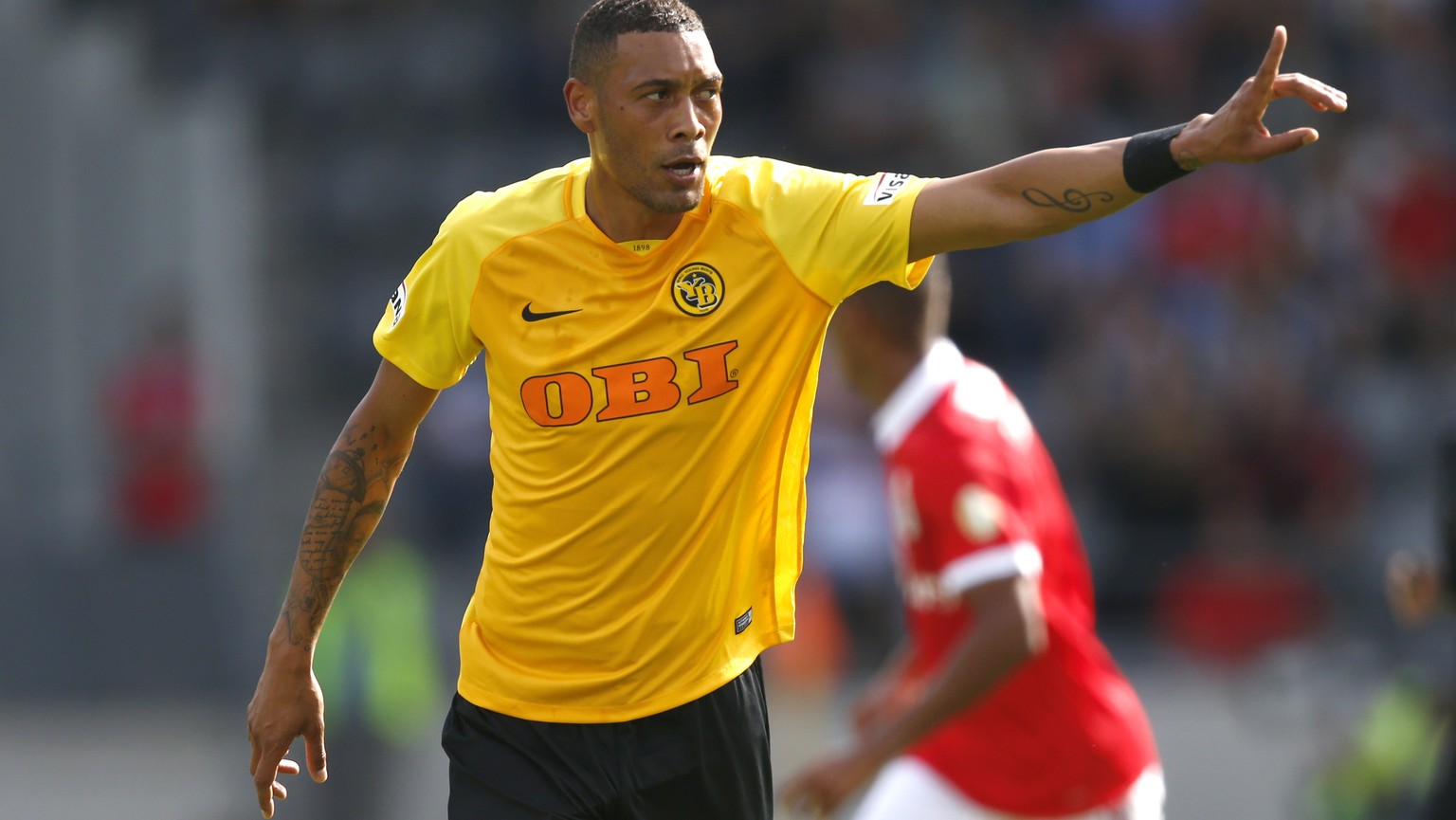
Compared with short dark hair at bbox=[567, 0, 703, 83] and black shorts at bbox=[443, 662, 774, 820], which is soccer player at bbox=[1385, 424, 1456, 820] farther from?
short dark hair at bbox=[567, 0, 703, 83]

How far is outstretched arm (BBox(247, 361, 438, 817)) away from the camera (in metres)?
4.54

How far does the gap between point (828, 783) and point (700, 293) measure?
5.14 feet

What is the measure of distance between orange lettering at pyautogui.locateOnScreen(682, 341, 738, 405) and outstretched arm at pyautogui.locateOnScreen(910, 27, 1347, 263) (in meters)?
0.49

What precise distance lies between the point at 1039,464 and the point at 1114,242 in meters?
7.17

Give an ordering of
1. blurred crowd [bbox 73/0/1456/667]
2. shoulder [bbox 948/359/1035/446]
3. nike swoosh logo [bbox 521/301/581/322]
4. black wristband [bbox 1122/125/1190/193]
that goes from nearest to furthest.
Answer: black wristband [bbox 1122/125/1190/193] < nike swoosh logo [bbox 521/301/581/322] < shoulder [bbox 948/359/1035/446] < blurred crowd [bbox 73/0/1456/667]

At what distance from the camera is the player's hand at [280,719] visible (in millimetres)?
4504

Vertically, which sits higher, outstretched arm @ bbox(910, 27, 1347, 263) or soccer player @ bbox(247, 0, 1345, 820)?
outstretched arm @ bbox(910, 27, 1347, 263)

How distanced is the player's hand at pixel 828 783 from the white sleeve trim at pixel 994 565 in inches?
23.1

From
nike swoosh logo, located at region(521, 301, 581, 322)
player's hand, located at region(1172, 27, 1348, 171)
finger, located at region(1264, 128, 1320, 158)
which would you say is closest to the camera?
finger, located at region(1264, 128, 1320, 158)

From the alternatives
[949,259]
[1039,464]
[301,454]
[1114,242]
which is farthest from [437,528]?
[1039,464]

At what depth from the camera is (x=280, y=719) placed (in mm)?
4520

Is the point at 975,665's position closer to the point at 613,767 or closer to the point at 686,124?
the point at 613,767

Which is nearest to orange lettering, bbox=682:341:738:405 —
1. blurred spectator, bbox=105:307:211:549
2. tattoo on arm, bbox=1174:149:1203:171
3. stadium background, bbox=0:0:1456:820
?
tattoo on arm, bbox=1174:149:1203:171

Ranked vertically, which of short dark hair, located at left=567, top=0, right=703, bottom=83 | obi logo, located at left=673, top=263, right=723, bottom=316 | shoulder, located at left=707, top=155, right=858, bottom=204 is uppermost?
short dark hair, located at left=567, top=0, right=703, bottom=83
